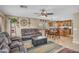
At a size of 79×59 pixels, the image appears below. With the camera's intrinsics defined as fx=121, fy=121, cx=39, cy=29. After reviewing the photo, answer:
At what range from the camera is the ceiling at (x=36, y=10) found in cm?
225

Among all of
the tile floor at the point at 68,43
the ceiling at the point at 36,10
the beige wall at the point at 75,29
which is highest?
the ceiling at the point at 36,10

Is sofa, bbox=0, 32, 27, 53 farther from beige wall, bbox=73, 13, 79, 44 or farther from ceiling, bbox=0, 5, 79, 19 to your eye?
beige wall, bbox=73, 13, 79, 44

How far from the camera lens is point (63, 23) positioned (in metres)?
2.30

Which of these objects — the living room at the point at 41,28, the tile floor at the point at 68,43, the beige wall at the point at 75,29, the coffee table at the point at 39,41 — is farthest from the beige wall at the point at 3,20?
the beige wall at the point at 75,29

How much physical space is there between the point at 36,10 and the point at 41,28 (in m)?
0.36

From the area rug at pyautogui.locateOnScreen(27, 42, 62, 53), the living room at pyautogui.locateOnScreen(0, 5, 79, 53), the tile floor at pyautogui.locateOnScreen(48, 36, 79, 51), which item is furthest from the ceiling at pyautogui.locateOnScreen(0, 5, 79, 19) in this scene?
the area rug at pyautogui.locateOnScreen(27, 42, 62, 53)

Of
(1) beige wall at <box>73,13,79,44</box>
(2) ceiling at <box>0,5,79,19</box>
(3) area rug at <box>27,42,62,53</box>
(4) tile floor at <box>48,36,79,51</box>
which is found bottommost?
(3) area rug at <box>27,42,62,53</box>

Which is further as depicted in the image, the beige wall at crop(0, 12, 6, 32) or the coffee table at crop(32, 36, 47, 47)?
the coffee table at crop(32, 36, 47, 47)

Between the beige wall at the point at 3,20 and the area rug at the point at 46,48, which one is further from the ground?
the beige wall at the point at 3,20

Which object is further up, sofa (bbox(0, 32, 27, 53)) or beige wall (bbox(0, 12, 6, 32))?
beige wall (bbox(0, 12, 6, 32))

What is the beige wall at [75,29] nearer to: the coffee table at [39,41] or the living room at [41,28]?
the living room at [41,28]

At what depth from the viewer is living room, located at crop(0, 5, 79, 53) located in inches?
89.2

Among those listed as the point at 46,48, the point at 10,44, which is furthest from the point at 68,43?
the point at 10,44

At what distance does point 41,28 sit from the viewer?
91.8 inches
